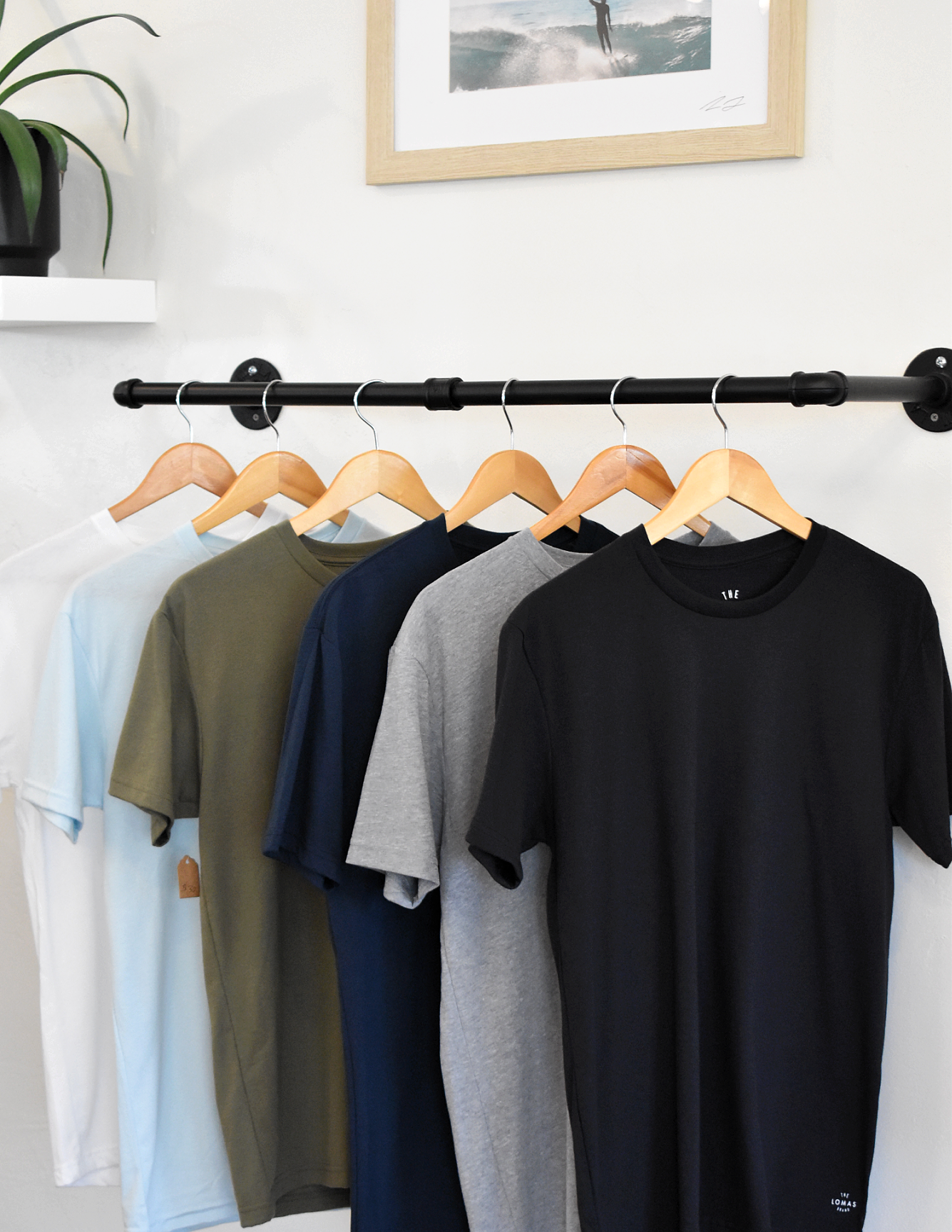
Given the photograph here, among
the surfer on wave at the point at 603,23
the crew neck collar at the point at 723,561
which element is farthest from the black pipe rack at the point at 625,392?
the surfer on wave at the point at 603,23

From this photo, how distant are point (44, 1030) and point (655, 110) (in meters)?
1.25

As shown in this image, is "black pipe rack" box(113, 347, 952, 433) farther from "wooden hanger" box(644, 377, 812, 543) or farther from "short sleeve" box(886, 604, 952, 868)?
"short sleeve" box(886, 604, 952, 868)

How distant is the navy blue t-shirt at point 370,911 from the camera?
109 centimetres

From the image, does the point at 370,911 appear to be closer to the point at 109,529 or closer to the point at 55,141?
the point at 109,529

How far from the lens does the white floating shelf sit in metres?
1.47

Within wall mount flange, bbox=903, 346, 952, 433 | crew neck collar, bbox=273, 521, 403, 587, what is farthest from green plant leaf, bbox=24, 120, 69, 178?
wall mount flange, bbox=903, 346, 952, 433

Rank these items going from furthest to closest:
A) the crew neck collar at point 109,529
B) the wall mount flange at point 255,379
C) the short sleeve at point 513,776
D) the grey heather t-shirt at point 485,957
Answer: the wall mount flange at point 255,379
the crew neck collar at point 109,529
the grey heather t-shirt at point 485,957
the short sleeve at point 513,776

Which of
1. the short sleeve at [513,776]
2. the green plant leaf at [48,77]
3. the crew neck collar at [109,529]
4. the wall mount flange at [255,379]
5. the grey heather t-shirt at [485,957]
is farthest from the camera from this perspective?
the wall mount flange at [255,379]

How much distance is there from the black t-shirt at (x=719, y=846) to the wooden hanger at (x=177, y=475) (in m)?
0.49

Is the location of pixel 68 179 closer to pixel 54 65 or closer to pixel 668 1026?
pixel 54 65

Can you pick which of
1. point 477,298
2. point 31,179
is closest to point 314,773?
point 477,298

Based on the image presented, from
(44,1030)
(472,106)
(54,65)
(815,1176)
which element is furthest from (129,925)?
(54,65)

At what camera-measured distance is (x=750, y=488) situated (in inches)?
43.5
